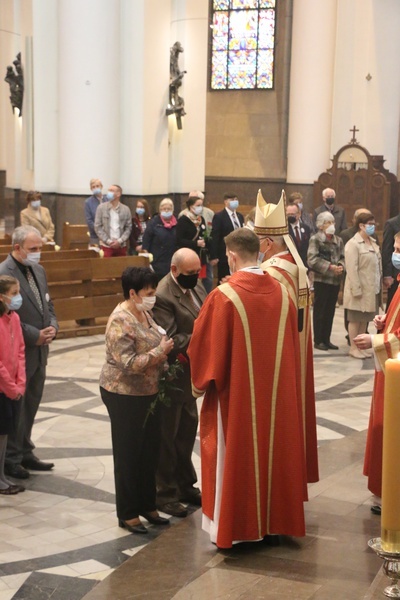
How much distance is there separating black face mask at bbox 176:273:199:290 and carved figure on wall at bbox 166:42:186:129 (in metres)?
12.3

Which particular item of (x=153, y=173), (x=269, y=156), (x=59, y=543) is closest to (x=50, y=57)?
(x=153, y=173)

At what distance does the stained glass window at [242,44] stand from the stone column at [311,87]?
174 cm

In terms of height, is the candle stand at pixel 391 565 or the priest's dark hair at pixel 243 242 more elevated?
the priest's dark hair at pixel 243 242

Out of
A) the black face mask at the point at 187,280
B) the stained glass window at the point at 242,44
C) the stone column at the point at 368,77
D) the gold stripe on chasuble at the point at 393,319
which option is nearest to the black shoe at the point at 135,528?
the black face mask at the point at 187,280

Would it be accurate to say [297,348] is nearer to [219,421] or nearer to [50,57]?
[219,421]

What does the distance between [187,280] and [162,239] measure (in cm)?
721

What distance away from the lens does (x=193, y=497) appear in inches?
256

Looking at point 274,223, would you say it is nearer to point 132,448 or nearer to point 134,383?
point 134,383

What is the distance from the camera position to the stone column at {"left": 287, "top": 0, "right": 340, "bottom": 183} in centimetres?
2323

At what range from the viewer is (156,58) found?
17.5 metres

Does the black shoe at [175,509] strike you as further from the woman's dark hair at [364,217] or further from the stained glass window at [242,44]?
the stained glass window at [242,44]

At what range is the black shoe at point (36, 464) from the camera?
289 inches

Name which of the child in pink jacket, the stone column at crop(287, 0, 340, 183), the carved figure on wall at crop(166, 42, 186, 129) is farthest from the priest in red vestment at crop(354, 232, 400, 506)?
the stone column at crop(287, 0, 340, 183)

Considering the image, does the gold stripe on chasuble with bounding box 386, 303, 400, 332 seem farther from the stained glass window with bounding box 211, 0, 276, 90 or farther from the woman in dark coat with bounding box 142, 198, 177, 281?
the stained glass window with bounding box 211, 0, 276, 90
